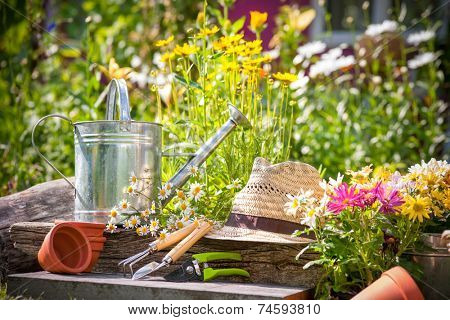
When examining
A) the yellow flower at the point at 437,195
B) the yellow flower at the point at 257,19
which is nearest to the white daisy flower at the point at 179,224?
the yellow flower at the point at 437,195

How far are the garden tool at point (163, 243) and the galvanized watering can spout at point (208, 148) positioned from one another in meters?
0.21

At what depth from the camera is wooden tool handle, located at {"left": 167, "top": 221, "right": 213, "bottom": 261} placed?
2070 millimetres

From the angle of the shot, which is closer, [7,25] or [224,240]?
[224,240]

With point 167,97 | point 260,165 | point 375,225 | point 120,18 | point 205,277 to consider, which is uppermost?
point 120,18

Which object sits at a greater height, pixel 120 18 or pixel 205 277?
pixel 120 18

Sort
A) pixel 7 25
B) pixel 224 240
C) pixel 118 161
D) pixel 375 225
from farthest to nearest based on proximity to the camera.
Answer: pixel 7 25 → pixel 118 161 → pixel 224 240 → pixel 375 225

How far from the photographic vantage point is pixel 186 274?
2076 millimetres

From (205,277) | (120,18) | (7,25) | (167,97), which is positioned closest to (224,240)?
(205,277)

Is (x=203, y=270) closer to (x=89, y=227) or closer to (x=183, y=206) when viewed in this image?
(x=183, y=206)

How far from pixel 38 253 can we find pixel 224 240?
60 cm

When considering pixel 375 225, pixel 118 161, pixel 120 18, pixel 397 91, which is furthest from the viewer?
pixel 120 18

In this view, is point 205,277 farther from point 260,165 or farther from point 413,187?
point 413,187

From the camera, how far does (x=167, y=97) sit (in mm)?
2963

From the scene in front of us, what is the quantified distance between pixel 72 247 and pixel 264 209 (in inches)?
25.5
